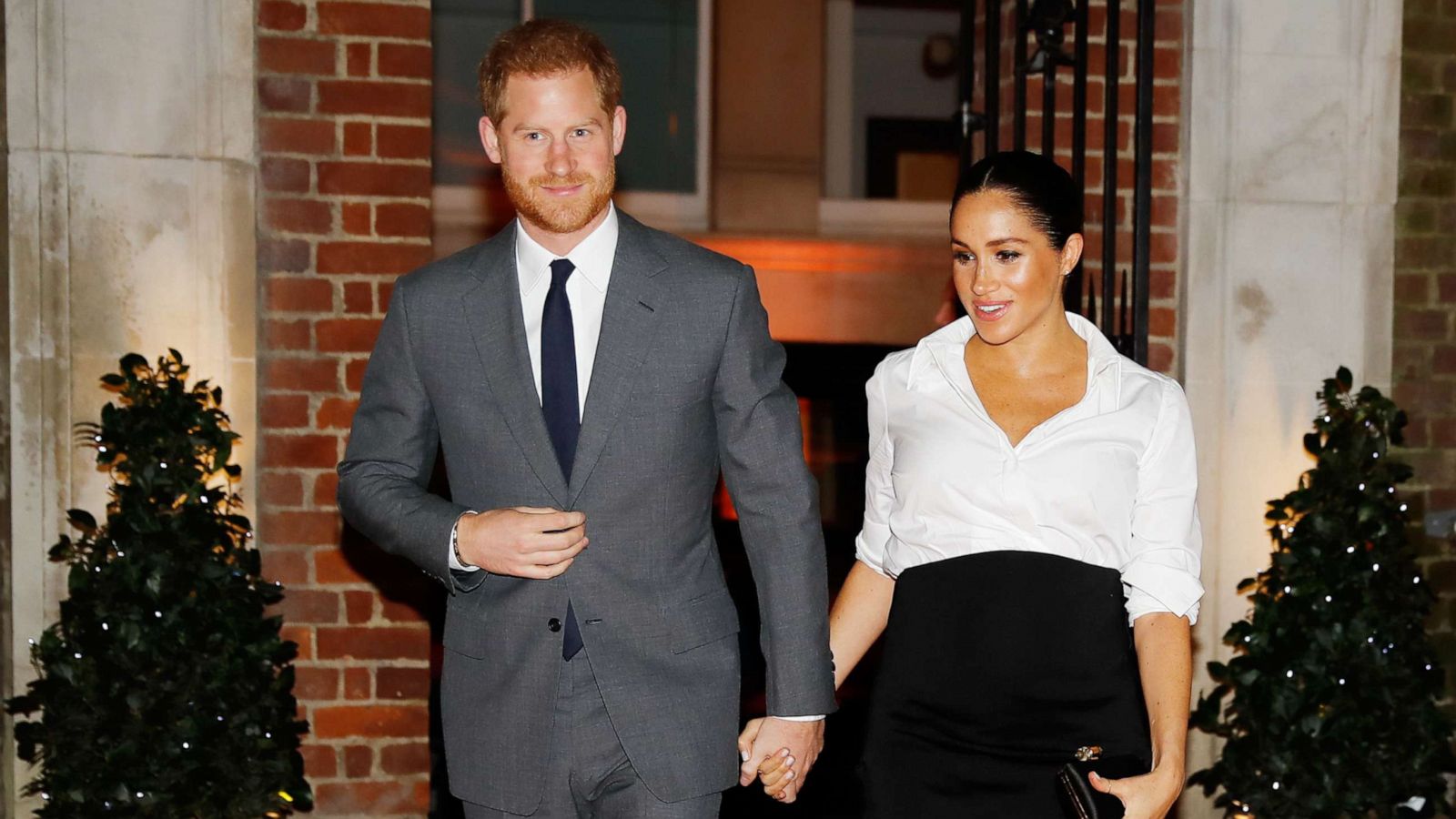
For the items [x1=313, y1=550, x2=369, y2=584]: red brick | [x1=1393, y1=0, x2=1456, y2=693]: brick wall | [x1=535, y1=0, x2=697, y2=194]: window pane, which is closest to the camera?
[x1=313, y1=550, x2=369, y2=584]: red brick

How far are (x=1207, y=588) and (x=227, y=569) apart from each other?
9.11 ft

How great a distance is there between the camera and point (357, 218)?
4176mm

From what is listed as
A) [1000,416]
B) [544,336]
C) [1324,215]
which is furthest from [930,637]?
[1324,215]

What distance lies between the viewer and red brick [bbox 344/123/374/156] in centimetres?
416

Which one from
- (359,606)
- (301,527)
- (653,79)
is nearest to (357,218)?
(301,527)

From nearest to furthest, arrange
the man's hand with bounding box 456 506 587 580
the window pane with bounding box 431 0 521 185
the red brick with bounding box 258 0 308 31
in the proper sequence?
1. the man's hand with bounding box 456 506 587 580
2. the red brick with bounding box 258 0 308 31
3. the window pane with bounding box 431 0 521 185

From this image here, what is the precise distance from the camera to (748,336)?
2453 millimetres

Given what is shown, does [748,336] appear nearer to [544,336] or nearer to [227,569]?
[544,336]

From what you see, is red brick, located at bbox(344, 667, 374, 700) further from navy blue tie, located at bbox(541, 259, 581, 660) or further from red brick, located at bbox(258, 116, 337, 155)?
navy blue tie, located at bbox(541, 259, 581, 660)

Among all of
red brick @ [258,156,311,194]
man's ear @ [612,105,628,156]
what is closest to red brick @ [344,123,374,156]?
red brick @ [258,156,311,194]

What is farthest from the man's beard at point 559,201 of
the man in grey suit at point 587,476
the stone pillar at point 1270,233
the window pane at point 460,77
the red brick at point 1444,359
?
the window pane at point 460,77

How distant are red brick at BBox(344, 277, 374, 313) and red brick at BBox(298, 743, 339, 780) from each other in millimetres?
1240

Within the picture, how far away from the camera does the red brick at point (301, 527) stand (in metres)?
4.17

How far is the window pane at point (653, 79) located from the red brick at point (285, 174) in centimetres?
407
